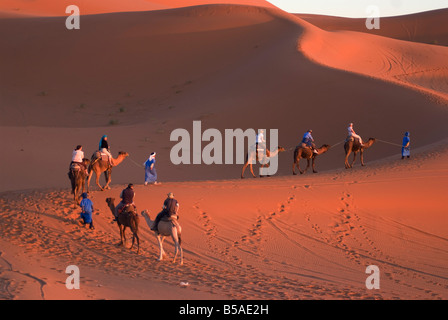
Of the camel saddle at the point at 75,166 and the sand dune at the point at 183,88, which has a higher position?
the sand dune at the point at 183,88

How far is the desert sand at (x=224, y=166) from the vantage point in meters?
13.9

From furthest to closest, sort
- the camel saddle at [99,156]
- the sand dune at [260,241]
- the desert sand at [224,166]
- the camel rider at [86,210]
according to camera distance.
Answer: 1. the camel saddle at [99,156]
2. the camel rider at [86,210]
3. the desert sand at [224,166]
4. the sand dune at [260,241]

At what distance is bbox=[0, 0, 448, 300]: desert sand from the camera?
1388 centimetres

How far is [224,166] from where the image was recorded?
31672mm

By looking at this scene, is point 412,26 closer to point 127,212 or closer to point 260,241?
point 260,241

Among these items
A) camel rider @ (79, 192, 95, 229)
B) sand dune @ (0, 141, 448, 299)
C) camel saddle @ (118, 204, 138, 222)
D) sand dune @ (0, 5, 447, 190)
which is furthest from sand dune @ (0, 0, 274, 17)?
camel saddle @ (118, 204, 138, 222)

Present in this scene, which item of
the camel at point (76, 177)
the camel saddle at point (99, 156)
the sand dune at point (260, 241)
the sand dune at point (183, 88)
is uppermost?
the sand dune at point (183, 88)

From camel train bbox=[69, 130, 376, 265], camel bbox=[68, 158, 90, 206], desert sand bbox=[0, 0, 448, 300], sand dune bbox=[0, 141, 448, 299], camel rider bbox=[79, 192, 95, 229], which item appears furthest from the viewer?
camel bbox=[68, 158, 90, 206]

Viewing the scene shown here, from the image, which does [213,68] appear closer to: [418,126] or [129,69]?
[129,69]

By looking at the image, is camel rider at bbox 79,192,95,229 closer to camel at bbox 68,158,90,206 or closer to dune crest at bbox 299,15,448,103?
camel at bbox 68,158,90,206

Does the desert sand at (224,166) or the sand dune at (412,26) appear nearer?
the desert sand at (224,166)

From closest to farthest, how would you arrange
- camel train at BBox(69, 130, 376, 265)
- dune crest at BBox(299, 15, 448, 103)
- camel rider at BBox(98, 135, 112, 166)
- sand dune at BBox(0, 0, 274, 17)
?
camel train at BBox(69, 130, 376, 265), camel rider at BBox(98, 135, 112, 166), dune crest at BBox(299, 15, 448, 103), sand dune at BBox(0, 0, 274, 17)

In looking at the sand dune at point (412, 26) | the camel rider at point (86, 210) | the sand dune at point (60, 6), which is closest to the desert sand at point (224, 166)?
the camel rider at point (86, 210)

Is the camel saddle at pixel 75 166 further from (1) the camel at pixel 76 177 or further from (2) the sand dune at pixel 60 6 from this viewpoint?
(2) the sand dune at pixel 60 6
